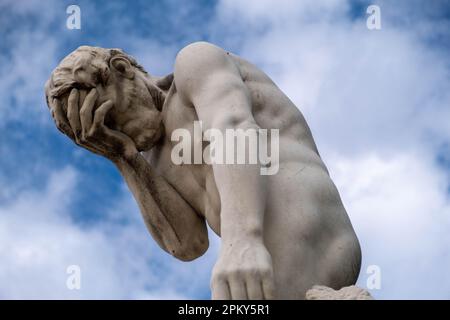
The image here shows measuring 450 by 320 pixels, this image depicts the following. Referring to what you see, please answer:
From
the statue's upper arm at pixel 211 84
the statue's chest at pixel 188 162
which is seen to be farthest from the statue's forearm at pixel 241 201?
the statue's chest at pixel 188 162

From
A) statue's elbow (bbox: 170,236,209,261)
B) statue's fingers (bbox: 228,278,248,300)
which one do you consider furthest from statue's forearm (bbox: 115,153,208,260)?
statue's fingers (bbox: 228,278,248,300)

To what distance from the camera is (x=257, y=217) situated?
23.0ft

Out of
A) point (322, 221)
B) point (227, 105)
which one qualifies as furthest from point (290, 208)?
point (227, 105)

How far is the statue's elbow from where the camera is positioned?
27.2ft

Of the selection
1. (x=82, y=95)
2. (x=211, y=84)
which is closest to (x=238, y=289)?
(x=211, y=84)

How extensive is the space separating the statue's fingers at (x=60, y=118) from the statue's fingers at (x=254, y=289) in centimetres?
187

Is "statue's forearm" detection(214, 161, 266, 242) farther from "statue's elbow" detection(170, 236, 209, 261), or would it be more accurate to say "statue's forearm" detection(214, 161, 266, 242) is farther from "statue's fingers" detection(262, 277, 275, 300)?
"statue's elbow" detection(170, 236, 209, 261)

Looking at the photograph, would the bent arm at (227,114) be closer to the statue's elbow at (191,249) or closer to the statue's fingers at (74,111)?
the statue's fingers at (74,111)

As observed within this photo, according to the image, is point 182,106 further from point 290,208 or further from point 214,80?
point 290,208

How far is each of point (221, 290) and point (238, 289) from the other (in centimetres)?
11

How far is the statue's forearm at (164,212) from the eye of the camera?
26.7ft

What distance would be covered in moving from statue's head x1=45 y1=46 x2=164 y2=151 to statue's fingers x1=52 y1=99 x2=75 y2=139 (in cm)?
3

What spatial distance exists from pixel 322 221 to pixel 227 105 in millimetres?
866
